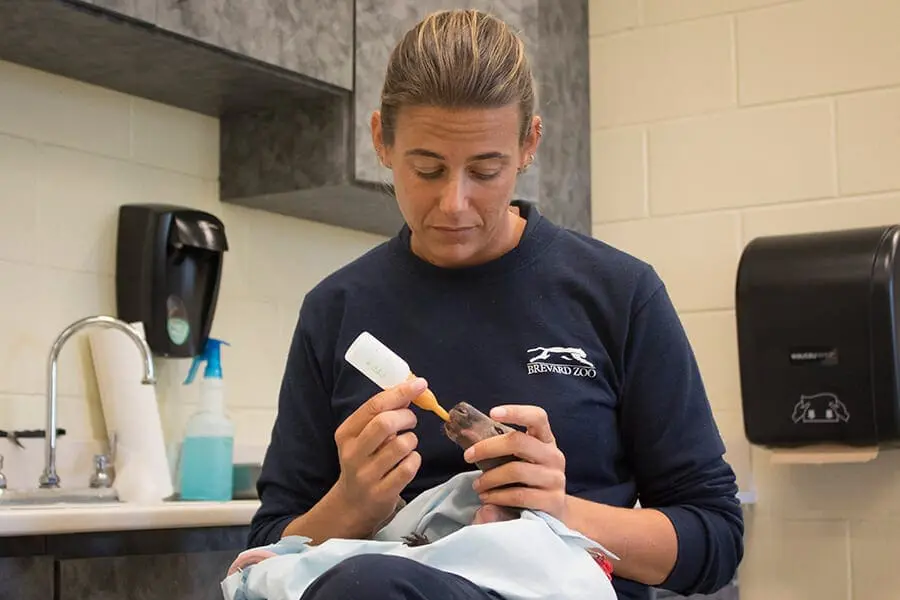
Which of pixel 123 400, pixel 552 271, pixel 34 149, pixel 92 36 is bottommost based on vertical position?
pixel 123 400

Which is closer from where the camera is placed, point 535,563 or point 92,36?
point 535,563

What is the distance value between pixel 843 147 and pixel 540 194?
70 cm

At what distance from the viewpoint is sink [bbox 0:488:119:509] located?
1.98m

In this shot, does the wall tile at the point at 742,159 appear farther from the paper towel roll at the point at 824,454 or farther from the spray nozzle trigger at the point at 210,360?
the spray nozzle trigger at the point at 210,360

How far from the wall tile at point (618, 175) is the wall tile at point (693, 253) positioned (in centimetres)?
6

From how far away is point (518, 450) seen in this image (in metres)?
1.20

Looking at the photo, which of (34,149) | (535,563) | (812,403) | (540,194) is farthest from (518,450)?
(540,194)

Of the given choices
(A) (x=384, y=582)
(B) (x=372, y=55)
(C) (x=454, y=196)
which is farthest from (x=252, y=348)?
(A) (x=384, y=582)

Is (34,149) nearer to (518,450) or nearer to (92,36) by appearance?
(92,36)

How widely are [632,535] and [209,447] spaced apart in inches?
44.9

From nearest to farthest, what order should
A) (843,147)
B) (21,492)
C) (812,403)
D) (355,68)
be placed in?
1. (21,492)
2. (355,68)
3. (812,403)
4. (843,147)

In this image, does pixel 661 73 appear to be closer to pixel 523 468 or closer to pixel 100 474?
pixel 100 474

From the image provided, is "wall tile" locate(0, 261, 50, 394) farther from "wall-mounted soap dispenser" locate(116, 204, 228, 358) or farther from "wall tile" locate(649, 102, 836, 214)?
"wall tile" locate(649, 102, 836, 214)

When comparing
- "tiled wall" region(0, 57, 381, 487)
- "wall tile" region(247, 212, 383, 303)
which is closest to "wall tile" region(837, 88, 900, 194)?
"wall tile" region(247, 212, 383, 303)
